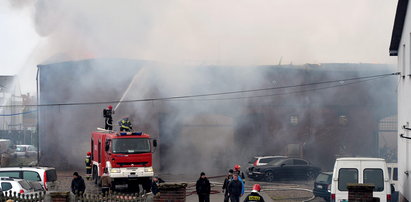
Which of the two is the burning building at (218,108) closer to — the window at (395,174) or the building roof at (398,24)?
the window at (395,174)

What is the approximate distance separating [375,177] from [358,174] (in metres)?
0.43

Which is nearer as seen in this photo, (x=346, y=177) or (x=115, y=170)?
(x=346, y=177)

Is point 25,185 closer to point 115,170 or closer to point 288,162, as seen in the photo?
point 115,170

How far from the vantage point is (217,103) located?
106 feet

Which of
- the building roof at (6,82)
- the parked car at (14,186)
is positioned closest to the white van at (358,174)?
the parked car at (14,186)

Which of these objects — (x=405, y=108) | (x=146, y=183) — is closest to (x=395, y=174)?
(x=405, y=108)

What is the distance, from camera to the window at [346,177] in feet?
46.5

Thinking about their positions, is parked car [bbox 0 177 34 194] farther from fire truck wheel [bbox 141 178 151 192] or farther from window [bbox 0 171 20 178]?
fire truck wheel [bbox 141 178 151 192]

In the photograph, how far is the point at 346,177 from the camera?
46.7 feet

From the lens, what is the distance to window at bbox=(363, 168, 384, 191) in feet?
45.8

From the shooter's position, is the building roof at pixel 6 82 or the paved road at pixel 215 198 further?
the building roof at pixel 6 82

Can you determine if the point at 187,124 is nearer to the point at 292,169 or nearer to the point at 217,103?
the point at 217,103

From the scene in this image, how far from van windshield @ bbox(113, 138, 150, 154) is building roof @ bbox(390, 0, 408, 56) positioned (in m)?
9.29

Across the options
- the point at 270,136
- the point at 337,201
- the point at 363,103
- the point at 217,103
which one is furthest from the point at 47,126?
the point at 337,201
